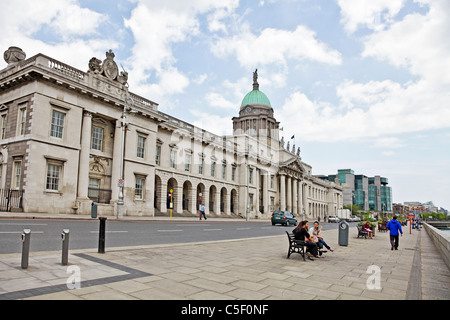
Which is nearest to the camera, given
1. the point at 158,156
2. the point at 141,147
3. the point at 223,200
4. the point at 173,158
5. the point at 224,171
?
the point at 141,147

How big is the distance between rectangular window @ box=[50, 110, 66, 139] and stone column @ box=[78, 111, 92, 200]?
190 centimetres

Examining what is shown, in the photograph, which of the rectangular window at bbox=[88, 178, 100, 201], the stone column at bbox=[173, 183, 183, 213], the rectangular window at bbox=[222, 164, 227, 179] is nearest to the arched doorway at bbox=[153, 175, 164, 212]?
the stone column at bbox=[173, 183, 183, 213]

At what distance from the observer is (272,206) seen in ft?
227

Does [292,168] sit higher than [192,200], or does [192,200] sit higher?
[292,168]

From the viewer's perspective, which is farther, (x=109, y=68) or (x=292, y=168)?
(x=292, y=168)

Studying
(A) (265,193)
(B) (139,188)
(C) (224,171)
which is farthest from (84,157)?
(A) (265,193)

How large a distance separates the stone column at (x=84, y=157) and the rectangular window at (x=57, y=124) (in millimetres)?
1898

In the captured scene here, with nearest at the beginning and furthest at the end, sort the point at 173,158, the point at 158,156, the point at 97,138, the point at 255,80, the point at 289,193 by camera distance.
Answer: the point at 97,138 < the point at 158,156 < the point at 173,158 < the point at 289,193 < the point at 255,80

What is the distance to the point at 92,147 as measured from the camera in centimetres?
2931

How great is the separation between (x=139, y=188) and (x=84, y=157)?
24.1 feet

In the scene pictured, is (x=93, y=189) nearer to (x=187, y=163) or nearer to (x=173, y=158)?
(x=173, y=158)

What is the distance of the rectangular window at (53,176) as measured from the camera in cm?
2442
